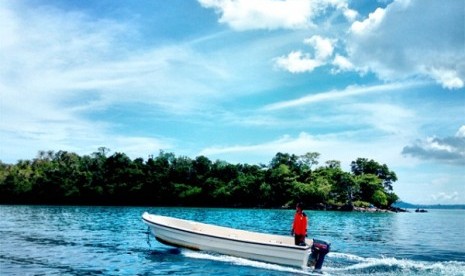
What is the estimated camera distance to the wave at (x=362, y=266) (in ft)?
63.3

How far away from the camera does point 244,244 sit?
20.7 metres

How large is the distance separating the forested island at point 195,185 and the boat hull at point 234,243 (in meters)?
85.8

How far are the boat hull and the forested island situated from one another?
85.8 m

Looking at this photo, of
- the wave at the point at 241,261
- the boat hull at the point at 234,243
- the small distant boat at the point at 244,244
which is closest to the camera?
the wave at the point at 241,261

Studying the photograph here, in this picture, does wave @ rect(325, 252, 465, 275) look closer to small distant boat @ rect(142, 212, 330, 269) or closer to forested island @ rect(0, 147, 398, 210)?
small distant boat @ rect(142, 212, 330, 269)

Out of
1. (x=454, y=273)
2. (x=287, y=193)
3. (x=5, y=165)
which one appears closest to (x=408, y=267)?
(x=454, y=273)

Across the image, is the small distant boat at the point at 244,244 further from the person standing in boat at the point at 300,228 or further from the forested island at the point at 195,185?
the forested island at the point at 195,185

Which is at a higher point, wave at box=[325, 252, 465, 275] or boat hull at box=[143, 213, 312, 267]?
boat hull at box=[143, 213, 312, 267]

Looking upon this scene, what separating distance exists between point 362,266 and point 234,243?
612cm

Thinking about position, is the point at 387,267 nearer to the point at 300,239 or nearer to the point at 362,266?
the point at 362,266

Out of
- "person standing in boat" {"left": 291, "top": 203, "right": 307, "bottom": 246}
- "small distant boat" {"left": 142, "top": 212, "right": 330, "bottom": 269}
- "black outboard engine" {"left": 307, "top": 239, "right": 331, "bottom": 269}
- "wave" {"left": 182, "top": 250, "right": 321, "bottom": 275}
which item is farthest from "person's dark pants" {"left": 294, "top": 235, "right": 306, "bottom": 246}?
"wave" {"left": 182, "top": 250, "right": 321, "bottom": 275}

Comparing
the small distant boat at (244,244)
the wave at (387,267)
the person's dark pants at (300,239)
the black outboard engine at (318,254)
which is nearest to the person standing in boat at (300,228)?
the person's dark pants at (300,239)

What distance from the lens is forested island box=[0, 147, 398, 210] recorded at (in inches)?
4368

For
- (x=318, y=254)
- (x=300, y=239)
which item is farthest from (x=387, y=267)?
(x=300, y=239)
